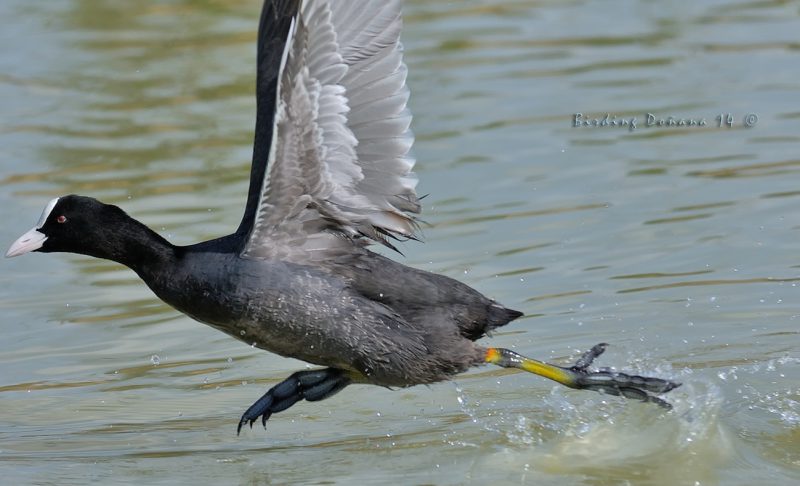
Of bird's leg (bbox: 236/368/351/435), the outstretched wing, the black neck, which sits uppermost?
the outstretched wing

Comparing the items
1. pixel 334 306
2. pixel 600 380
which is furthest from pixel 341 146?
pixel 600 380

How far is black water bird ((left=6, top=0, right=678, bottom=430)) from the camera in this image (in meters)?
4.91

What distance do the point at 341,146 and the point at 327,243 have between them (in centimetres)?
40

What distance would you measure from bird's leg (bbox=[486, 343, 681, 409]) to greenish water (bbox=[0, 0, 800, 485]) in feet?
0.31

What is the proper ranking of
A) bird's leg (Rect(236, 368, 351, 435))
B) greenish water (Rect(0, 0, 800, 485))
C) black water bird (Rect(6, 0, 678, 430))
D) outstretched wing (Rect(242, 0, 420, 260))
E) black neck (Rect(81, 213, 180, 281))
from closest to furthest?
1. outstretched wing (Rect(242, 0, 420, 260))
2. black water bird (Rect(6, 0, 678, 430))
3. black neck (Rect(81, 213, 180, 281))
4. greenish water (Rect(0, 0, 800, 485))
5. bird's leg (Rect(236, 368, 351, 435))

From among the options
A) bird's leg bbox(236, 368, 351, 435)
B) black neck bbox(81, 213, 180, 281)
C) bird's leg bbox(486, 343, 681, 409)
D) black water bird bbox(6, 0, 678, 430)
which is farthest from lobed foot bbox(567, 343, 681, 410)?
black neck bbox(81, 213, 180, 281)

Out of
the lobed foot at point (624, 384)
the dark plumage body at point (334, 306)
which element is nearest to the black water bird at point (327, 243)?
the dark plumage body at point (334, 306)

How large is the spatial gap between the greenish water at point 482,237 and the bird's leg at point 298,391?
0.13 meters

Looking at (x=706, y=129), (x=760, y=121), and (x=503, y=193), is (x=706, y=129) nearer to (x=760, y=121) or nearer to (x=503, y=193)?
(x=760, y=121)

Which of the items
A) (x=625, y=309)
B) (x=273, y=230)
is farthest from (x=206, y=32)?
(x=273, y=230)

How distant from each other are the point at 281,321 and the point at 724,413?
1672 millimetres

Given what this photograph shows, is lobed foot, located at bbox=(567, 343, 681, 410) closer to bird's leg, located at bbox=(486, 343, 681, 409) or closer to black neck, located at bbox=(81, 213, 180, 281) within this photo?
bird's leg, located at bbox=(486, 343, 681, 409)

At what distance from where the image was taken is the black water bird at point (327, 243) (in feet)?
16.1

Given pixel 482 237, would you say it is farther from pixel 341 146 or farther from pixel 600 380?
pixel 341 146
